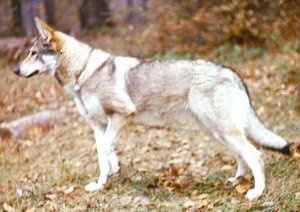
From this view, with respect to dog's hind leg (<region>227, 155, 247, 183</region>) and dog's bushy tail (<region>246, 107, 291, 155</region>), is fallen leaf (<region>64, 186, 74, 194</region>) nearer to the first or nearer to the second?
dog's hind leg (<region>227, 155, 247, 183</region>)

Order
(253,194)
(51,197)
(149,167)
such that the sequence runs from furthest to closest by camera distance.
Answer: (149,167) < (51,197) < (253,194)

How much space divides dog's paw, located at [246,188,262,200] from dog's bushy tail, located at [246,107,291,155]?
504 millimetres

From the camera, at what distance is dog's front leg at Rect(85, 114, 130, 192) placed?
597 centimetres

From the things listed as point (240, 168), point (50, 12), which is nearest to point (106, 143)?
point (240, 168)

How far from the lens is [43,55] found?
20.0ft

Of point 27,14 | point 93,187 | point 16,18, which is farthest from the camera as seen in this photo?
point 27,14

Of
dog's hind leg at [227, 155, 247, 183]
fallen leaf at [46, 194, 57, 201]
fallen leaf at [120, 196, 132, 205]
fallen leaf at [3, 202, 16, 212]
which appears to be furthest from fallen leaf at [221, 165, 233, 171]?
fallen leaf at [3, 202, 16, 212]

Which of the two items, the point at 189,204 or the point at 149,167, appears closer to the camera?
the point at 189,204

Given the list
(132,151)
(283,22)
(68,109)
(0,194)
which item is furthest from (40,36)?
(283,22)

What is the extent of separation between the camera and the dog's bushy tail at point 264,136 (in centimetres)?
556

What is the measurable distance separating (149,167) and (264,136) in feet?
5.90

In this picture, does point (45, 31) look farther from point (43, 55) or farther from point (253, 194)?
point (253, 194)

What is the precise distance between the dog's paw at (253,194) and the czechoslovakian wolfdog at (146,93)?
0.10 m

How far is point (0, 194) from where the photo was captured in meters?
6.03
